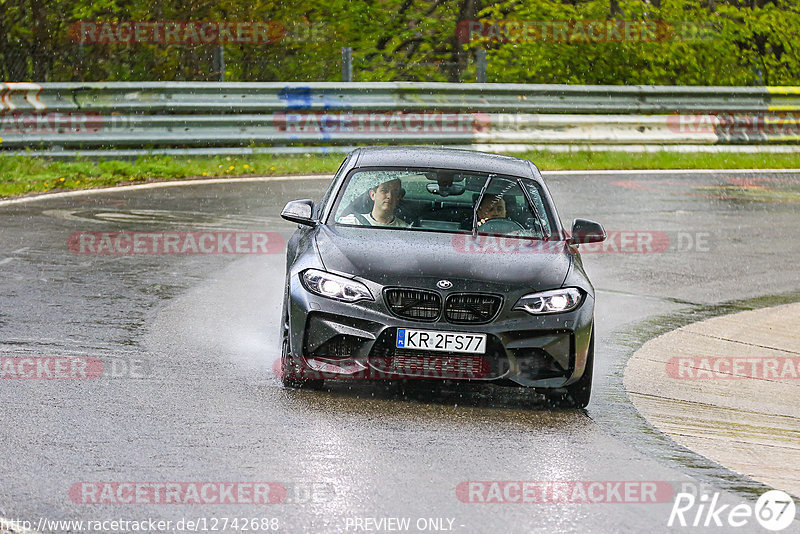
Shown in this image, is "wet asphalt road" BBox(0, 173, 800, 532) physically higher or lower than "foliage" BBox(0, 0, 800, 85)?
lower

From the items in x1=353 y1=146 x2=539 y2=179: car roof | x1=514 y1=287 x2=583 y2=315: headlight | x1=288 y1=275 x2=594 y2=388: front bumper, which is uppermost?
x1=353 y1=146 x2=539 y2=179: car roof

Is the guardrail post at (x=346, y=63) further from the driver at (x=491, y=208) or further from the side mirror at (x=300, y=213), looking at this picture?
the side mirror at (x=300, y=213)

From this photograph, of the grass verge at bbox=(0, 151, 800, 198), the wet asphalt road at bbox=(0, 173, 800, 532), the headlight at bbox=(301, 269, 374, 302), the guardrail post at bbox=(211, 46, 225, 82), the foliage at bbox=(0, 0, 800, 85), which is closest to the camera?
the wet asphalt road at bbox=(0, 173, 800, 532)

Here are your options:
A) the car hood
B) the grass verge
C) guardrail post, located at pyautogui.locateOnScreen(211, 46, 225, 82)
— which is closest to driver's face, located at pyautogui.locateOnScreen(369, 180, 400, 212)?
the car hood

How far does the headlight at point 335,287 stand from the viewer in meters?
7.60

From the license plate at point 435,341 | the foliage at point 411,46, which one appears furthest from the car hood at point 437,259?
the foliage at point 411,46

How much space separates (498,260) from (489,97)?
13.3 metres

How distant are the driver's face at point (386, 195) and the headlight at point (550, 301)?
145cm

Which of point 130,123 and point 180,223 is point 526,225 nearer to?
point 180,223

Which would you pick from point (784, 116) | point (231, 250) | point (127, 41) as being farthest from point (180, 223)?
point (784, 116)

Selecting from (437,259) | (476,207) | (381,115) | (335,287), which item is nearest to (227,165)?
(381,115)

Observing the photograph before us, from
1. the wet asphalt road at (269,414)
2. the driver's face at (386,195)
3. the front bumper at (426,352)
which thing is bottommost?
the wet asphalt road at (269,414)

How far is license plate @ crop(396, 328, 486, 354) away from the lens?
7492 mm

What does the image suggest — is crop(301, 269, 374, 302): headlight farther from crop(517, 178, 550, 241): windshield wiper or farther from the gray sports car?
crop(517, 178, 550, 241): windshield wiper
